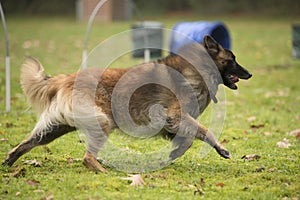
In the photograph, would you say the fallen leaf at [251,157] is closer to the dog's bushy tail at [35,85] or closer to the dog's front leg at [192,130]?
the dog's front leg at [192,130]

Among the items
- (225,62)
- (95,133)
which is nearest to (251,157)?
(225,62)

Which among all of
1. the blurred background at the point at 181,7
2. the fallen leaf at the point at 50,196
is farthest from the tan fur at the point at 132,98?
the blurred background at the point at 181,7

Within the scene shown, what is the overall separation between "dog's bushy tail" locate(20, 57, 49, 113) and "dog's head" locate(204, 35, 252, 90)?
6.83 feet

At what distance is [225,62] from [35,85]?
7.86ft

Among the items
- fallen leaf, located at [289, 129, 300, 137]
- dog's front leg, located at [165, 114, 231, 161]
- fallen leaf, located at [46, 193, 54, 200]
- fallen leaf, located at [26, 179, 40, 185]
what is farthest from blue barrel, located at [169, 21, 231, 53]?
fallen leaf, located at [46, 193, 54, 200]

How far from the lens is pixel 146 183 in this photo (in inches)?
197

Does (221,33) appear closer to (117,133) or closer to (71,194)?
(117,133)

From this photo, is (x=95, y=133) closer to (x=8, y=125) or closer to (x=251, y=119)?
(x=8, y=125)

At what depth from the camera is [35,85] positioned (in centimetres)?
565

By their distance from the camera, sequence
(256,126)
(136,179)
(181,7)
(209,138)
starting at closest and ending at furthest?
(136,179), (209,138), (256,126), (181,7)

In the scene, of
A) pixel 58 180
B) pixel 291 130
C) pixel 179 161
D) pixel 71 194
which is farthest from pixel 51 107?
pixel 291 130

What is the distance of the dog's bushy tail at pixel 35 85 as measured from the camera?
5.60 m

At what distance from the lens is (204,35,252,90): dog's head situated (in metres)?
5.93

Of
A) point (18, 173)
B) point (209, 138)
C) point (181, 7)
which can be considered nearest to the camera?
point (18, 173)
